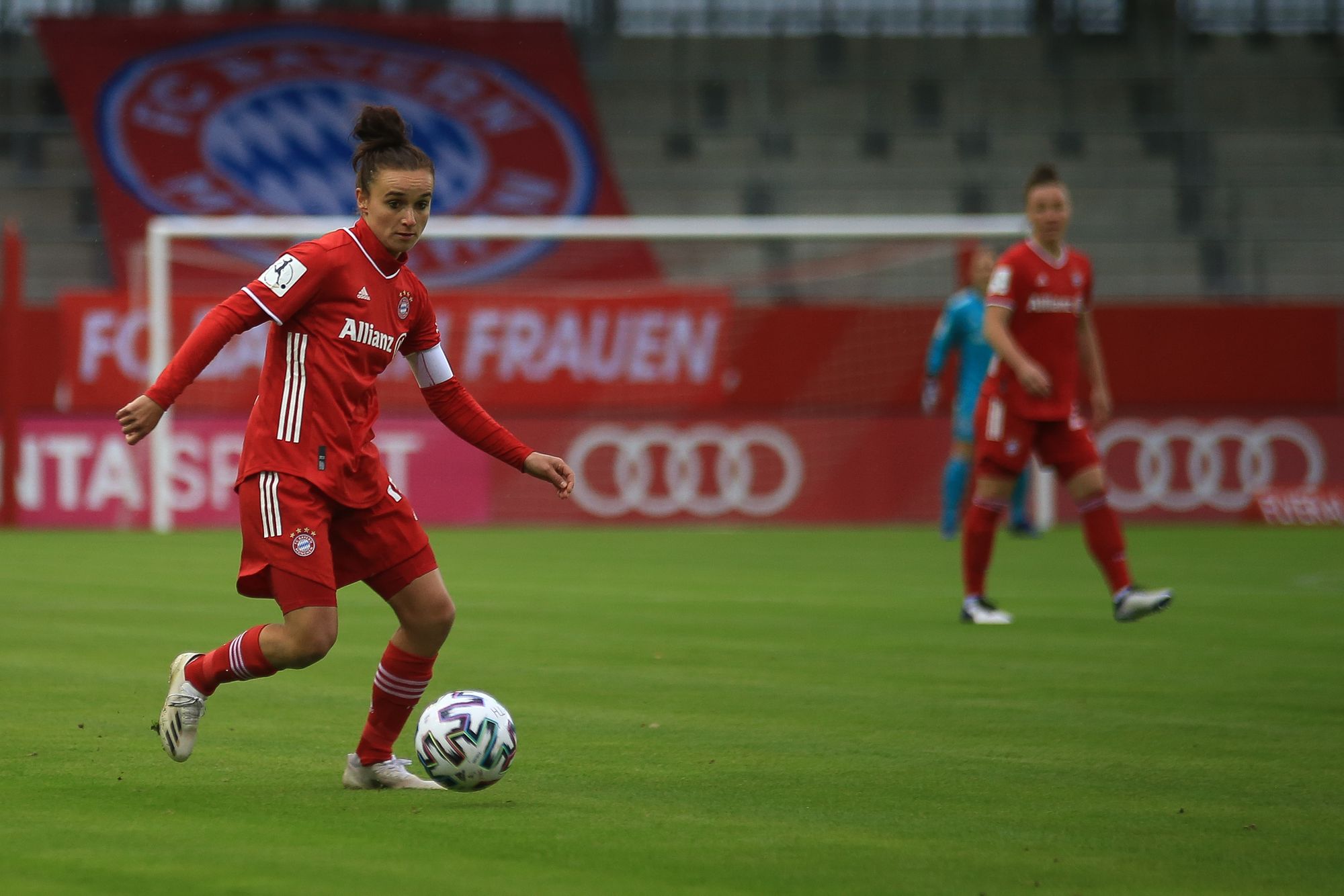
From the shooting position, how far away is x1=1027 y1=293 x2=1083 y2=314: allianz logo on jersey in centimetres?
987

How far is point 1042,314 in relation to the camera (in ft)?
32.5

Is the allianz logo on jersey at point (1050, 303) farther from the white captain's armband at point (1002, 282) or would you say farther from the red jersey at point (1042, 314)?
the white captain's armband at point (1002, 282)

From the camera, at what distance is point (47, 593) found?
1158 centimetres

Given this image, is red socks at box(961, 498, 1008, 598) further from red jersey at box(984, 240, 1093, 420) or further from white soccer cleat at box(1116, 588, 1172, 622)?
white soccer cleat at box(1116, 588, 1172, 622)

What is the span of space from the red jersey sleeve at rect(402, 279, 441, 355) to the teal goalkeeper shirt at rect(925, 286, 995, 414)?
1032 cm

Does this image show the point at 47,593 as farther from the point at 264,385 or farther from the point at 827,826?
the point at 827,826

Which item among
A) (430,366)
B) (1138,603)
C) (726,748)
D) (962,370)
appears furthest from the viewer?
(962,370)

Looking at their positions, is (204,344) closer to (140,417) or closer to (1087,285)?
(140,417)

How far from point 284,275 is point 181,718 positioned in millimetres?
1261

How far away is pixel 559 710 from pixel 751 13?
21513mm

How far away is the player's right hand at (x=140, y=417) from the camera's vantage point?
4.93 m

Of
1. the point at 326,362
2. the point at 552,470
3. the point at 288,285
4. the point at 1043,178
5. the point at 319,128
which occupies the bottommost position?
the point at 552,470

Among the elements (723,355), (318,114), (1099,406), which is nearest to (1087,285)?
(1099,406)

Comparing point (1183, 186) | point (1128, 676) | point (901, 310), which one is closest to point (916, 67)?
point (1183, 186)
